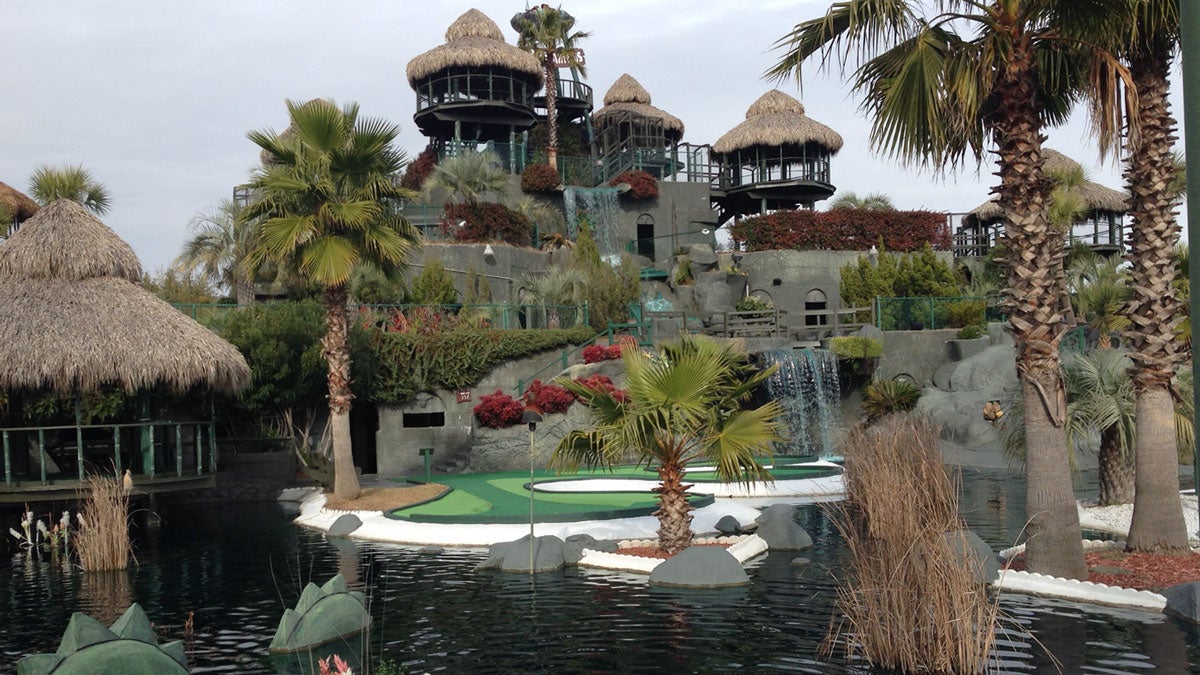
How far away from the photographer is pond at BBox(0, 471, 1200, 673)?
8375 mm

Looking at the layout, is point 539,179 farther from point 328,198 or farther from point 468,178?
point 328,198

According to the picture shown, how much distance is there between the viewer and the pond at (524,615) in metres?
8.38

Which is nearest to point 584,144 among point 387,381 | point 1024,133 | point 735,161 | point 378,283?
point 735,161

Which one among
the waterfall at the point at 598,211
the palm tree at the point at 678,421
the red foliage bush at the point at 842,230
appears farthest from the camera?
the waterfall at the point at 598,211

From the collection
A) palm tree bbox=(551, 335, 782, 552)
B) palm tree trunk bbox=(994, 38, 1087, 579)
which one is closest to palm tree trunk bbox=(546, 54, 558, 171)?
palm tree bbox=(551, 335, 782, 552)

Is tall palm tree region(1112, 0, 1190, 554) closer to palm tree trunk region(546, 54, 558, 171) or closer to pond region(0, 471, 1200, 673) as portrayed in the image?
pond region(0, 471, 1200, 673)

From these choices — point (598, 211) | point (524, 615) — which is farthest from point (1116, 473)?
point (598, 211)

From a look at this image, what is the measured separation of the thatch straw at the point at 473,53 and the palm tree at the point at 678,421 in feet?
99.7

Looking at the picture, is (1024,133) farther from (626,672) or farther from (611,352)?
(611,352)

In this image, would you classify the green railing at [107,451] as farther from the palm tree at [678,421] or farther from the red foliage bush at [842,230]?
the red foliage bush at [842,230]

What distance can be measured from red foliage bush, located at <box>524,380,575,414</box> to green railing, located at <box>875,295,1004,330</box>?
38.0ft

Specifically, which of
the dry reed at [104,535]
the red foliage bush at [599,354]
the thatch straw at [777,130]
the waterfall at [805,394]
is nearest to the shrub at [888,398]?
the waterfall at [805,394]

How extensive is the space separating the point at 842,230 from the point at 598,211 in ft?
31.3

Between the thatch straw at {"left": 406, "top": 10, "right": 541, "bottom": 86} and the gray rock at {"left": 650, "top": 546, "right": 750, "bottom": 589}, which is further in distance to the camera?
the thatch straw at {"left": 406, "top": 10, "right": 541, "bottom": 86}
